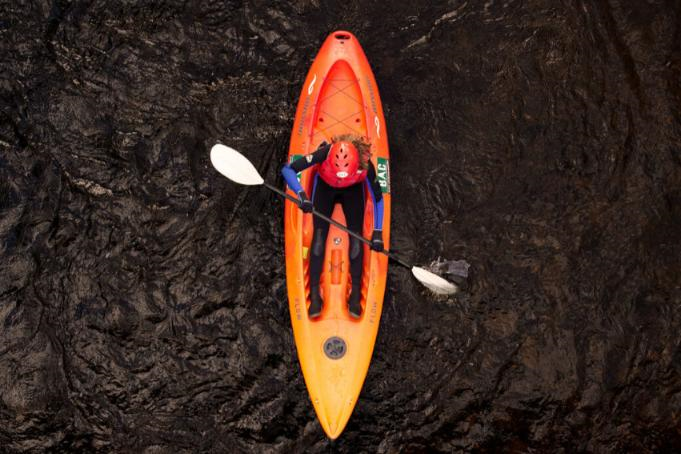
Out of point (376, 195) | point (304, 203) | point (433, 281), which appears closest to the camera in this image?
point (304, 203)

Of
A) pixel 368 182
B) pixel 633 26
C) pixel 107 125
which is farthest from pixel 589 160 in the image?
pixel 107 125

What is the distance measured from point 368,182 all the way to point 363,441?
2398 millimetres

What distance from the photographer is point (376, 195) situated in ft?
18.4

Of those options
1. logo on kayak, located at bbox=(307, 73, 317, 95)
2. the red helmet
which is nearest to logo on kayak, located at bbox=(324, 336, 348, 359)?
the red helmet

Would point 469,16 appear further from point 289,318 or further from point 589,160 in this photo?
point 289,318

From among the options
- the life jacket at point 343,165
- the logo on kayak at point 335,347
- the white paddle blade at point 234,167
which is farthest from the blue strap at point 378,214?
the white paddle blade at point 234,167

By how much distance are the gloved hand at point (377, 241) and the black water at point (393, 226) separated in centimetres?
76

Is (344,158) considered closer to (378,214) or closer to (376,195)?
(376,195)

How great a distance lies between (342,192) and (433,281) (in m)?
1.21

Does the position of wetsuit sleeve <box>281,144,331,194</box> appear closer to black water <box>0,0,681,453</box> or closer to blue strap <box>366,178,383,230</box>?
blue strap <box>366,178,383,230</box>

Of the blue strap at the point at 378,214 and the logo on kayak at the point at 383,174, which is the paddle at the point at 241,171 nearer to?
the blue strap at the point at 378,214

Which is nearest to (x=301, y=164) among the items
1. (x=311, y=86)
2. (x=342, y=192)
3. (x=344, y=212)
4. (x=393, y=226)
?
(x=342, y=192)

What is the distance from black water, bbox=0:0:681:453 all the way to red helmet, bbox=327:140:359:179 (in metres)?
1.15

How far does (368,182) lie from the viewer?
5598 millimetres
